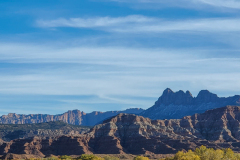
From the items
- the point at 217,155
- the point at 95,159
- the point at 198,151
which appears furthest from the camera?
the point at 95,159

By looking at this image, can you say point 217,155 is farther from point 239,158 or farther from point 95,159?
point 95,159

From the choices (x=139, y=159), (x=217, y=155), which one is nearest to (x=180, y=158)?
(x=217, y=155)

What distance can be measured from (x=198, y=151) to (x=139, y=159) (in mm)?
35555

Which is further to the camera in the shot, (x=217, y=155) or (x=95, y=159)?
(x=95, y=159)

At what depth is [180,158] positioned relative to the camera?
146 metres

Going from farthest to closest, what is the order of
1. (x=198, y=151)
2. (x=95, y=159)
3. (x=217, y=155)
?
1. (x=95, y=159)
2. (x=198, y=151)
3. (x=217, y=155)

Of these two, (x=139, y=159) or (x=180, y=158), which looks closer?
(x=180, y=158)

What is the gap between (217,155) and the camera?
14100 cm

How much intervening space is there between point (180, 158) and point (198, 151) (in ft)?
63.1

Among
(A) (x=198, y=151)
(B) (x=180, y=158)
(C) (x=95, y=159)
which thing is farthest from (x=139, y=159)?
(B) (x=180, y=158)

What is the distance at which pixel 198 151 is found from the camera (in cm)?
16375

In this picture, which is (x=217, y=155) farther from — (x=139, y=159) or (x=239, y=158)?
(x=139, y=159)

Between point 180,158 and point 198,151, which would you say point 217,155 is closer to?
point 180,158

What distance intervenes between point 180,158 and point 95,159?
175 ft
